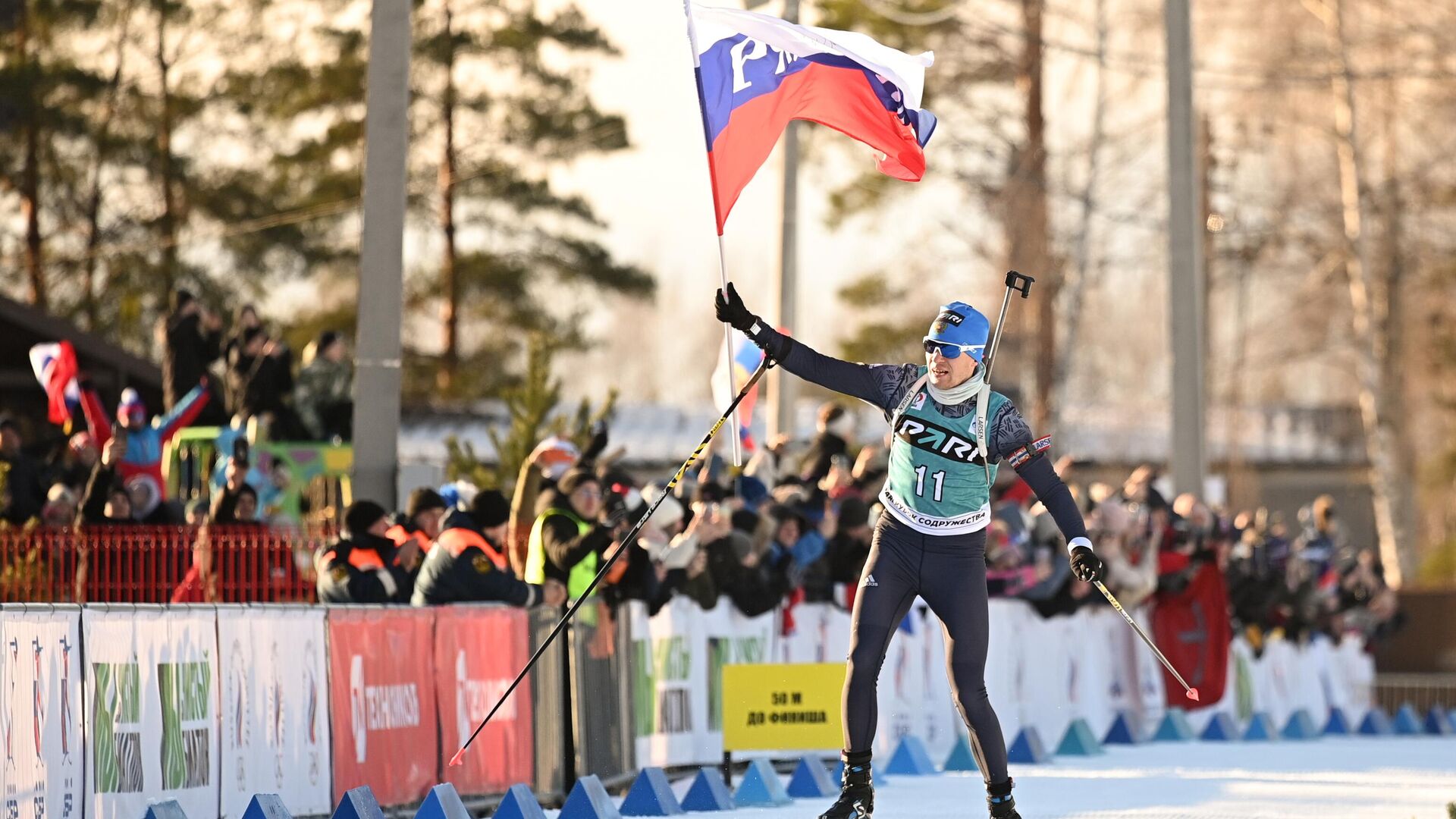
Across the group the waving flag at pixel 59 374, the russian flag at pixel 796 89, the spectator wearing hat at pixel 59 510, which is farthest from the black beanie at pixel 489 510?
the waving flag at pixel 59 374

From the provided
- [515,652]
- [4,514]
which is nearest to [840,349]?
[4,514]

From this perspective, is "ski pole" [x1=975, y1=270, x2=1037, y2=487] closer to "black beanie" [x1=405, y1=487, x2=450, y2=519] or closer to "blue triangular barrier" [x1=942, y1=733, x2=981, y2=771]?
"black beanie" [x1=405, y1=487, x2=450, y2=519]

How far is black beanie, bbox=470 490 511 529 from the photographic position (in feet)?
42.2

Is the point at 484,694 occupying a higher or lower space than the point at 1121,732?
higher

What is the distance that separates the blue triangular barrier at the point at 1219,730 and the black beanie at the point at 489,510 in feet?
30.2

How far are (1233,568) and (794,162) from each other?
5507 millimetres

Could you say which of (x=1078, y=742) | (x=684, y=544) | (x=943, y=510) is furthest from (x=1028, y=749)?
(x=943, y=510)

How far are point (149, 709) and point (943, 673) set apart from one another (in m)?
9.15

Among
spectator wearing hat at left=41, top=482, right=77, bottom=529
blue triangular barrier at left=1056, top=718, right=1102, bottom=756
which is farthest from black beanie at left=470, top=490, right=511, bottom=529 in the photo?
blue triangular barrier at left=1056, top=718, right=1102, bottom=756

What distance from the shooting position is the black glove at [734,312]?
992 cm

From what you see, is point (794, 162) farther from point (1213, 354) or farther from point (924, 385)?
point (1213, 354)

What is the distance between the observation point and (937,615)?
10.3 metres

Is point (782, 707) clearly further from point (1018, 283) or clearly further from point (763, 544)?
point (1018, 283)

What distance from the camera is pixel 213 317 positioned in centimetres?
1998
